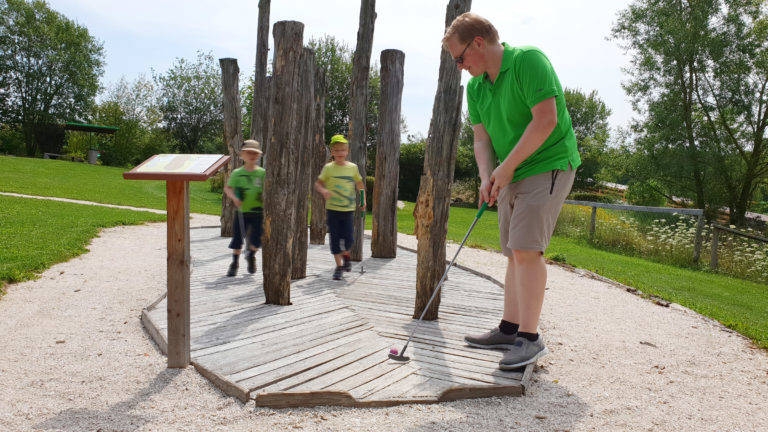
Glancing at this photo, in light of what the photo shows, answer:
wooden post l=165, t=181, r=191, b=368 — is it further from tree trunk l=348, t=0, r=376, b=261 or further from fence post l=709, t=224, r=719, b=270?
fence post l=709, t=224, r=719, b=270

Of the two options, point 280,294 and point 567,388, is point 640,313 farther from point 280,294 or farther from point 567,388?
point 280,294

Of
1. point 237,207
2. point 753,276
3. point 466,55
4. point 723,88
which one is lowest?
point 753,276

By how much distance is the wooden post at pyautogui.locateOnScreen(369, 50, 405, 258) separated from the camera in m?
7.11

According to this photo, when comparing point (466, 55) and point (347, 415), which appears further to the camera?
point (466, 55)

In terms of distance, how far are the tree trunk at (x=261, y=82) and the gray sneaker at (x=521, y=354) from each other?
6407mm

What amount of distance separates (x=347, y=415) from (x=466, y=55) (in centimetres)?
207

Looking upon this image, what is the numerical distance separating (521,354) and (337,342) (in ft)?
3.95

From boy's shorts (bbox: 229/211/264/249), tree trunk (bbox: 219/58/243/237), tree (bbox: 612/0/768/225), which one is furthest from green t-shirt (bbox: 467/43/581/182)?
tree (bbox: 612/0/768/225)

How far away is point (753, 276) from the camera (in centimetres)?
955

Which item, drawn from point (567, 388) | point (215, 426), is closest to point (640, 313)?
point (567, 388)

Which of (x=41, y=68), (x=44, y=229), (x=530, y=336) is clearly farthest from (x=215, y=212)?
(x=41, y=68)

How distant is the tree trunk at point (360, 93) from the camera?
7199 millimetres

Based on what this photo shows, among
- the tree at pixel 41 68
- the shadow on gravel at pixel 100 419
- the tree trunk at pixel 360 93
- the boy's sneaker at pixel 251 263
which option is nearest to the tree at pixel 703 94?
the tree trunk at pixel 360 93

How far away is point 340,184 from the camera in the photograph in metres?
5.66
